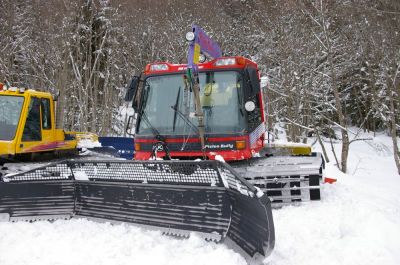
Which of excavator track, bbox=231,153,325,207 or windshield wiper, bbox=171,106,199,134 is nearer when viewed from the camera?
excavator track, bbox=231,153,325,207

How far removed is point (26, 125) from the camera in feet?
26.2

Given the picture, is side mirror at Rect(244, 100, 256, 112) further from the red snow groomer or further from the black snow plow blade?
the black snow plow blade

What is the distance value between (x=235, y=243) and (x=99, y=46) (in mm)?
19937

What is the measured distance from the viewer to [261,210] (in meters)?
4.05

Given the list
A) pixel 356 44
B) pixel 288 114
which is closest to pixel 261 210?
pixel 356 44

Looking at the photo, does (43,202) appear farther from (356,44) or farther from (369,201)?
(356,44)

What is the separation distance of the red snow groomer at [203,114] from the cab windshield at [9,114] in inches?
106

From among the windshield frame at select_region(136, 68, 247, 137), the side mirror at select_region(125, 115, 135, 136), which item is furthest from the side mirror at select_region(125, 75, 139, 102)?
the side mirror at select_region(125, 115, 135, 136)

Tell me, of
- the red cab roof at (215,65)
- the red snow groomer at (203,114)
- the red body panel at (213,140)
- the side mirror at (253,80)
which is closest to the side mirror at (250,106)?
the red snow groomer at (203,114)

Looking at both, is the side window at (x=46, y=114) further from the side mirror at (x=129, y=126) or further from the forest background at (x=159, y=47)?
the forest background at (x=159, y=47)

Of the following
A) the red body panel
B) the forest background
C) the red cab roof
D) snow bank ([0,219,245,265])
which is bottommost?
snow bank ([0,219,245,265])

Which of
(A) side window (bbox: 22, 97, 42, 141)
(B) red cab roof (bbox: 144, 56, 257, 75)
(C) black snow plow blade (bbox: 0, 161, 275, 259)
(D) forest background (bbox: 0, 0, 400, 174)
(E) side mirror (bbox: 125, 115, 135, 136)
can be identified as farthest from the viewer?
(D) forest background (bbox: 0, 0, 400, 174)

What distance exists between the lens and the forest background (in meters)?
19.0

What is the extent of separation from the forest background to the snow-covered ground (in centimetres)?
1346
